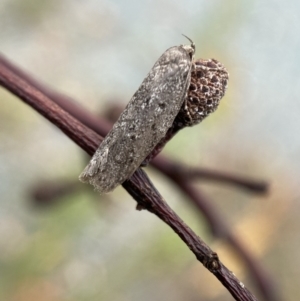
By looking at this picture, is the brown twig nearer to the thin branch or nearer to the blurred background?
the thin branch

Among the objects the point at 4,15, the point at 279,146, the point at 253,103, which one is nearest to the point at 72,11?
the point at 4,15

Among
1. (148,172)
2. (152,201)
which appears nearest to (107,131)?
(152,201)

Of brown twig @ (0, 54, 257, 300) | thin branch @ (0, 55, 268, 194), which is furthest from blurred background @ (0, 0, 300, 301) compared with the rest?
brown twig @ (0, 54, 257, 300)

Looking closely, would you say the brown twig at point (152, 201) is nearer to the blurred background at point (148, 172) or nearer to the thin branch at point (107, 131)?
the thin branch at point (107, 131)

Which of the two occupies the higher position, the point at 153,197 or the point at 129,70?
the point at 153,197

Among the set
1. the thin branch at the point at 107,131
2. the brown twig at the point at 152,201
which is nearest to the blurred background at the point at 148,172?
the thin branch at the point at 107,131

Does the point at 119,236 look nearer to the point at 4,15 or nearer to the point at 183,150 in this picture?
the point at 183,150

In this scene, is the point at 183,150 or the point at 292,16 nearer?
the point at 183,150
